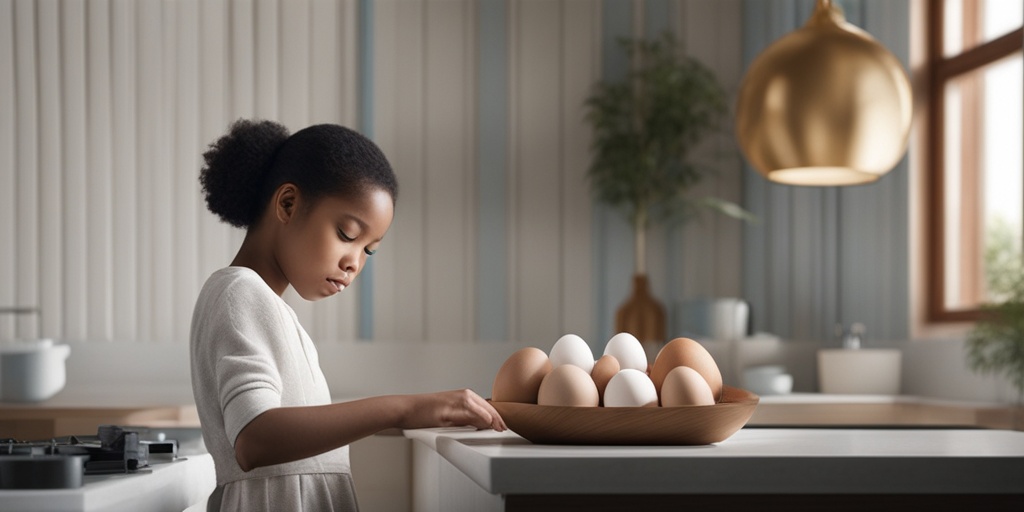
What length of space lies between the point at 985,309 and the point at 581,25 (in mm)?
1743

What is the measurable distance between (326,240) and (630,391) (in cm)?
43

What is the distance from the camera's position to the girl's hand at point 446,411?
3.79 ft

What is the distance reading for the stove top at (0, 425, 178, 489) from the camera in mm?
Answer: 946

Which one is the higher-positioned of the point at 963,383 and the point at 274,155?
the point at 274,155

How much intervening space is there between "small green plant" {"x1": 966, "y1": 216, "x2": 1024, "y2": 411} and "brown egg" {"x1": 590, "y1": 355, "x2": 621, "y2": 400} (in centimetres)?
158

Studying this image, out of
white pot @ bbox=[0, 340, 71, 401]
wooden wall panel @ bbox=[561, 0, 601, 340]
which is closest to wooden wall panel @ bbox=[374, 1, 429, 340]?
wooden wall panel @ bbox=[561, 0, 601, 340]

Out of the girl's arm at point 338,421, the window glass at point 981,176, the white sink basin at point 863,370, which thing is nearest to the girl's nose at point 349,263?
the girl's arm at point 338,421

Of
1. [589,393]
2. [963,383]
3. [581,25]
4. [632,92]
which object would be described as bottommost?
[963,383]

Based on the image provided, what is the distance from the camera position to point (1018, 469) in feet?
3.19

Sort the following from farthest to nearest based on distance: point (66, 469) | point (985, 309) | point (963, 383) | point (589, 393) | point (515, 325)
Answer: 1. point (515, 325)
2. point (963, 383)
3. point (985, 309)
4. point (589, 393)
5. point (66, 469)

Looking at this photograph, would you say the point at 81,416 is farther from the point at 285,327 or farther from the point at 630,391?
the point at 630,391

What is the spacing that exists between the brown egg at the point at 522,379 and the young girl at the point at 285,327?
2.1 inches

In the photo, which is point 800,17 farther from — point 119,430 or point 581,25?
point 119,430

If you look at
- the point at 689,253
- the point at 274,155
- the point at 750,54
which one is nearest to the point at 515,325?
the point at 689,253
